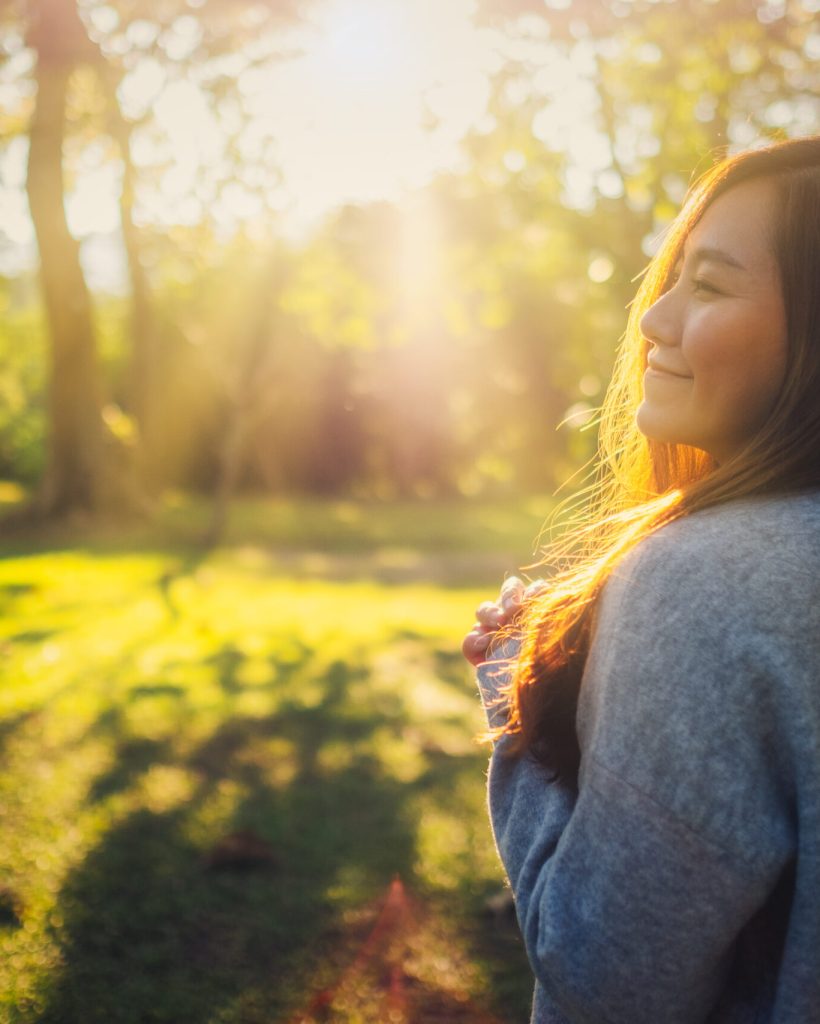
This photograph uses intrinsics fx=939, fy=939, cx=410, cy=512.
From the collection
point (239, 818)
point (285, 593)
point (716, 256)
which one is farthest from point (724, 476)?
point (285, 593)

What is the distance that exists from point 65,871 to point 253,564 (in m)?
9.28

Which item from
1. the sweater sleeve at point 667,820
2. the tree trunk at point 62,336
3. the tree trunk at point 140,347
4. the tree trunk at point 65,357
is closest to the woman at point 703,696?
the sweater sleeve at point 667,820

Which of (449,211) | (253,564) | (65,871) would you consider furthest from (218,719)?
(253,564)

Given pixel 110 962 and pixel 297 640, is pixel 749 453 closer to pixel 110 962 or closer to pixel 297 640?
pixel 110 962

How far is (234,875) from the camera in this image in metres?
3.75

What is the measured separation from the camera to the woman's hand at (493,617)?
5.40 feet

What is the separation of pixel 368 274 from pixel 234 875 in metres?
4.43

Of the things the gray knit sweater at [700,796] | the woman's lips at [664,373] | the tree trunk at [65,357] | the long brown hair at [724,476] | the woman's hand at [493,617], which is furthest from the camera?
the tree trunk at [65,357]

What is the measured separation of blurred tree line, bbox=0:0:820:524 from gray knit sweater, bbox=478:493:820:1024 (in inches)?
54.6

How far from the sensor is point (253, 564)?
12.8 meters

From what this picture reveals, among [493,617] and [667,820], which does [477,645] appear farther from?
[667,820]

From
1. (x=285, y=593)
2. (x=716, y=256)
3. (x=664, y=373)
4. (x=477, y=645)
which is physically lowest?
(x=285, y=593)

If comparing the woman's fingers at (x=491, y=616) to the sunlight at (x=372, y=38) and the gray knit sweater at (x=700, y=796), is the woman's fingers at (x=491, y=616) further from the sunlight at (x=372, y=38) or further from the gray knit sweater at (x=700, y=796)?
the sunlight at (x=372, y=38)

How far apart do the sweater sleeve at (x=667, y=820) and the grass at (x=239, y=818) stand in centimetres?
200
